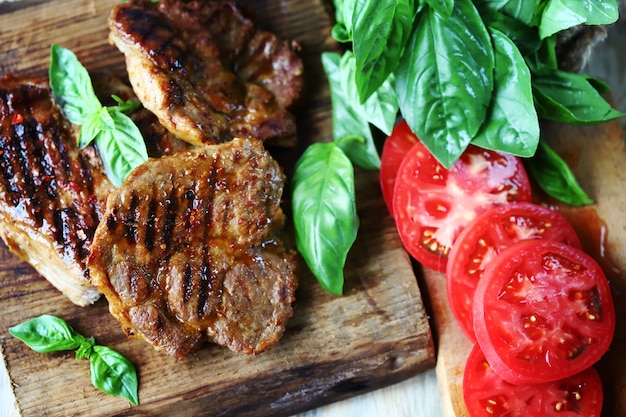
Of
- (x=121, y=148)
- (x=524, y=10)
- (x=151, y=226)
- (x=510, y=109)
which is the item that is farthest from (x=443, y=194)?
(x=121, y=148)

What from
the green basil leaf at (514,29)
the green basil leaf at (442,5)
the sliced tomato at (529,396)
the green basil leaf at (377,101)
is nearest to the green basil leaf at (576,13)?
the green basil leaf at (514,29)

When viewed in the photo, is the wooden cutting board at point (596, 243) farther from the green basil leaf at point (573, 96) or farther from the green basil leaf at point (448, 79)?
the green basil leaf at point (448, 79)

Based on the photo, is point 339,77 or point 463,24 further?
point 339,77

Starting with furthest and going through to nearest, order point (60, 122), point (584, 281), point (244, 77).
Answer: point (244, 77)
point (60, 122)
point (584, 281)

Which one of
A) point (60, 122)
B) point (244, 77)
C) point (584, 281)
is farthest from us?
point (244, 77)

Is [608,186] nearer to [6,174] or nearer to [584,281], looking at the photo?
[584,281]

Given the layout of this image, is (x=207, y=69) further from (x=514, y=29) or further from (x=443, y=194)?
(x=514, y=29)

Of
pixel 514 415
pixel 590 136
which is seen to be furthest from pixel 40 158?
pixel 590 136
